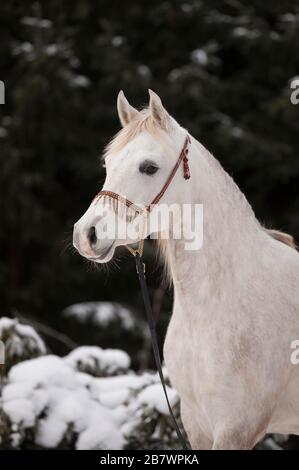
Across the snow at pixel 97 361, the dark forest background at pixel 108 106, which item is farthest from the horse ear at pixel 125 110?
the dark forest background at pixel 108 106

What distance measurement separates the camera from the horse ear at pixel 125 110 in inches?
115

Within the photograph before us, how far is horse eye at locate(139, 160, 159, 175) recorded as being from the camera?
2676mm

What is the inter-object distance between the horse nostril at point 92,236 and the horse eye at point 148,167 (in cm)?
34

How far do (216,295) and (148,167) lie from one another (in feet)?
2.09

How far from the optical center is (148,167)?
2.68 meters

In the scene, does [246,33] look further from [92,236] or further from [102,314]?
[92,236]

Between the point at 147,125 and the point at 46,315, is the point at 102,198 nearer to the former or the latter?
the point at 147,125

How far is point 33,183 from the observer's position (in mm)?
10969

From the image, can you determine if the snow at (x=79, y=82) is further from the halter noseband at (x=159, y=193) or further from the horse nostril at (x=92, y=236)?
the horse nostril at (x=92, y=236)

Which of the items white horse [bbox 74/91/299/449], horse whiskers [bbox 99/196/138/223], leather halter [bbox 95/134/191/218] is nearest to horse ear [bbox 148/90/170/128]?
white horse [bbox 74/91/299/449]

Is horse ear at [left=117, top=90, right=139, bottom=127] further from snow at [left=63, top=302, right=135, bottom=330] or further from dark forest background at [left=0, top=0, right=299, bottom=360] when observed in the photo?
snow at [left=63, top=302, right=135, bottom=330]

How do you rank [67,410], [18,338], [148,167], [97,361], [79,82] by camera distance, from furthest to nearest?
[79,82] → [97,361] → [18,338] → [67,410] → [148,167]

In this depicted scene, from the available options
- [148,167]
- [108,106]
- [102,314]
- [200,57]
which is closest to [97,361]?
[148,167]

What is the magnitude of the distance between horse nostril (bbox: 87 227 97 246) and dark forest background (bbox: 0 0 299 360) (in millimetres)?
7519
